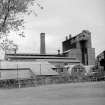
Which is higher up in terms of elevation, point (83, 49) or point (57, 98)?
point (83, 49)

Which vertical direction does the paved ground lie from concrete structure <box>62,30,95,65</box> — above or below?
below

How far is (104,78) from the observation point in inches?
1409

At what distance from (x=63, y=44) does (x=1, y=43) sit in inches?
2518

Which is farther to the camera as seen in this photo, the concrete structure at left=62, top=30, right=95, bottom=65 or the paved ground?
the concrete structure at left=62, top=30, right=95, bottom=65

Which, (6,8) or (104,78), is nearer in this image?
(6,8)

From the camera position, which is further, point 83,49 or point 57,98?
point 83,49

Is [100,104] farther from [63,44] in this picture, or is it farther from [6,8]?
[63,44]

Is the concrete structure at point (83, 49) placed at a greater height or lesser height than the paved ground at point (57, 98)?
greater

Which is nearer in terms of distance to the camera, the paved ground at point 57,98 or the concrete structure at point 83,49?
the paved ground at point 57,98

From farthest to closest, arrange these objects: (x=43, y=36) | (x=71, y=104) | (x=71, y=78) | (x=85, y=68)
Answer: (x=43, y=36)
(x=85, y=68)
(x=71, y=78)
(x=71, y=104)

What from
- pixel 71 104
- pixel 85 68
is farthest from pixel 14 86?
pixel 85 68

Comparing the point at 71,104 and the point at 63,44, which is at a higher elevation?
the point at 63,44

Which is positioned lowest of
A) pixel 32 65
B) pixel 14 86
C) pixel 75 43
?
pixel 14 86

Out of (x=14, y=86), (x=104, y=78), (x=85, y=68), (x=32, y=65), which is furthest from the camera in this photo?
(x=85, y=68)
